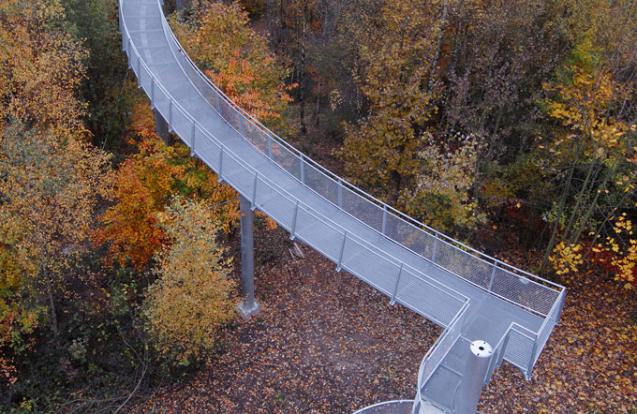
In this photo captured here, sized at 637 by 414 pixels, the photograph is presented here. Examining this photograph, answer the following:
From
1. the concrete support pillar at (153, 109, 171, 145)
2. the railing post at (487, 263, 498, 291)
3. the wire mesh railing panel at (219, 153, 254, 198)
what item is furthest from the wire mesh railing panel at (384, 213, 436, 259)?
the concrete support pillar at (153, 109, 171, 145)

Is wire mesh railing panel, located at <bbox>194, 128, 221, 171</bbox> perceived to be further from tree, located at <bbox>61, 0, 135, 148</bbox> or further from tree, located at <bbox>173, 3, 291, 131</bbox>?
tree, located at <bbox>61, 0, 135, 148</bbox>

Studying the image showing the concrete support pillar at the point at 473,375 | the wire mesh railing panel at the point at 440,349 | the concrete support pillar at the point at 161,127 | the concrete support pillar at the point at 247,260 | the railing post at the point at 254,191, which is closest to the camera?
the concrete support pillar at the point at 473,375

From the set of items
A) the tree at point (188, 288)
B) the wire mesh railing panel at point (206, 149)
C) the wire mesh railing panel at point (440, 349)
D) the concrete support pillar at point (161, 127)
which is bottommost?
the tree at point (188, 288)

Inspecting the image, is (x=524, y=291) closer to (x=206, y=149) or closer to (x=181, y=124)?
(x=206, y=149)

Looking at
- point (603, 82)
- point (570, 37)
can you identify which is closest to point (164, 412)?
point (603, 82)

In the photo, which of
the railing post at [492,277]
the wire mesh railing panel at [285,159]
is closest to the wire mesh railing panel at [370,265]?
the railing post at [492,277]

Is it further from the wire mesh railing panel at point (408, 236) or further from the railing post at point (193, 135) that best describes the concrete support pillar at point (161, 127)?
the wire mesh railing panel at point (408, 236)

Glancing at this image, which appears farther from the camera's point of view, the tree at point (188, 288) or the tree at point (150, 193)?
the tree at point (150, 193)
